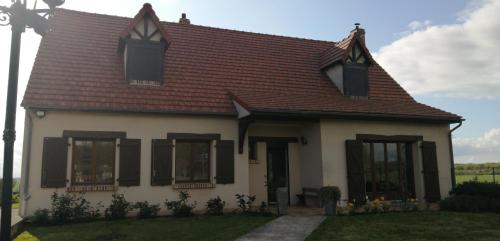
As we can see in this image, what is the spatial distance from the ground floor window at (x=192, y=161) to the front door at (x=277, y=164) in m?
2.50

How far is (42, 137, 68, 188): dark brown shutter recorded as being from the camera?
11.2 metres

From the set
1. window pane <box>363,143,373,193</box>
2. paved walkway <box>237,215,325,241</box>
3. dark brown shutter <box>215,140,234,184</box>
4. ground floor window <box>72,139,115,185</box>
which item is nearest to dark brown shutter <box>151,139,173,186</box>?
ground floor window <box>72,139,115,185</box>

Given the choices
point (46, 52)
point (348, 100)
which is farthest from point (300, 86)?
point (46, 52)

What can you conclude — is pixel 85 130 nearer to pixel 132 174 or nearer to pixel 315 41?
pixel 132 174

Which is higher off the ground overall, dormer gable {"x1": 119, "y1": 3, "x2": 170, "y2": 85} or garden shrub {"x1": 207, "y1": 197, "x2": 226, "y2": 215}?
dormer gable {"x1": 119, "y1": 3, "x2": 170, "y2": 85}

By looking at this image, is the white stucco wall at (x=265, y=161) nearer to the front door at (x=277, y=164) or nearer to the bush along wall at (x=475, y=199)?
the front door at (x=277, y=164)

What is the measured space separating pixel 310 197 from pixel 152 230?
20.9 ft

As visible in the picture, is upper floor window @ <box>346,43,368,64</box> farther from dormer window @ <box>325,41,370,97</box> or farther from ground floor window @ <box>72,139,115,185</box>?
ground floor window @ <box>72,139,115,185</box>

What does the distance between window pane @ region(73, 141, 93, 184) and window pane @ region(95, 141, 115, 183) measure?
191 millimetres

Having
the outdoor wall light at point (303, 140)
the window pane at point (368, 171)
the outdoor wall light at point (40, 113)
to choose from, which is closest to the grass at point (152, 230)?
the outdoor wall light at point (40, 113)

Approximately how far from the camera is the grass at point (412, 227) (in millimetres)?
8664

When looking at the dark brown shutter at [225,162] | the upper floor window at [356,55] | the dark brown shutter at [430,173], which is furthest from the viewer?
the upper floor window at [356,55]

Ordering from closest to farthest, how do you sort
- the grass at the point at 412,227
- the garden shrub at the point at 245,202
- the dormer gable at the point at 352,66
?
1. the grass at the point at 412,227
2. the garden shrub at the point at 245,202
3. the dormer gable at the point at 352,66

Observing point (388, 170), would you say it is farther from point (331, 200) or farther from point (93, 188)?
point (93, 188)
